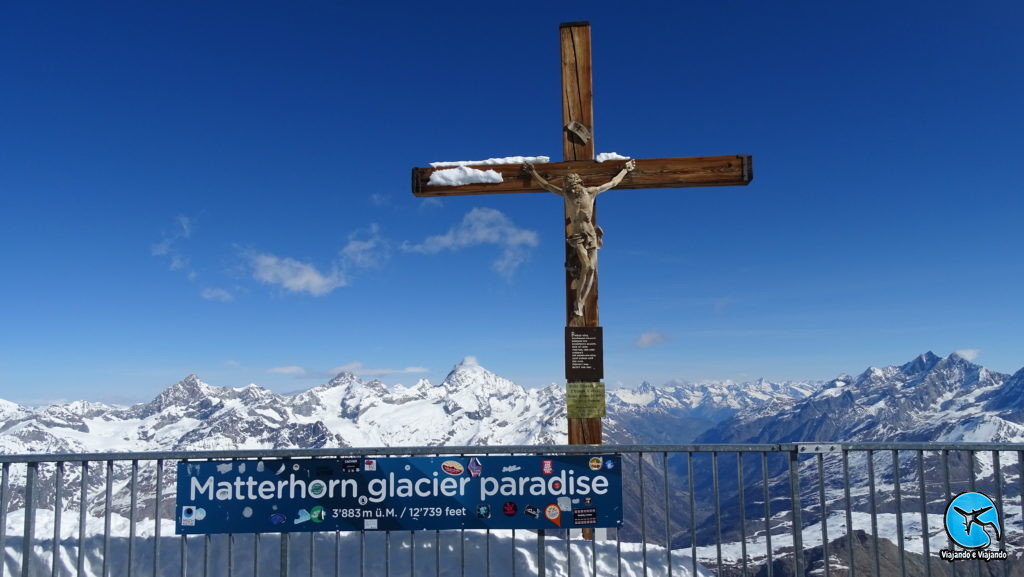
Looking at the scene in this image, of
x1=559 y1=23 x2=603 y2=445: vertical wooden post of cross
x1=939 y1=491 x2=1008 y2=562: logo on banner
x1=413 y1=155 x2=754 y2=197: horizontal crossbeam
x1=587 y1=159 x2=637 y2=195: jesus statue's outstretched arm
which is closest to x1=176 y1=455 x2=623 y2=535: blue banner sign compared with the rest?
x1=939 y1=491 x2=1008 y2=562: logo on banner

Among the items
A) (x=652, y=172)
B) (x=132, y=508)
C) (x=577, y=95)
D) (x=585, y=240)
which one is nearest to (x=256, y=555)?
(x=132, y=508)

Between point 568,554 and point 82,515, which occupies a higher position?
point 82,515

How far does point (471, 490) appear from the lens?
6.36 meters

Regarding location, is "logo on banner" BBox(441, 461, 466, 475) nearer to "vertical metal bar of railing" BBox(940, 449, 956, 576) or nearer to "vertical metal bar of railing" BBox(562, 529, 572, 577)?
"vertical metal bar of railing" BBox(562, 529, 572, 577)

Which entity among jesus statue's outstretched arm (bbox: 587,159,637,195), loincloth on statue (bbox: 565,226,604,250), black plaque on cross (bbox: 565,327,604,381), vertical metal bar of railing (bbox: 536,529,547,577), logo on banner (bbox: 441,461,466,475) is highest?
jesus statue's outstretched arm (bbox: 587,159,637,195)

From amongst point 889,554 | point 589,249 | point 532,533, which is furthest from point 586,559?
point 889,554

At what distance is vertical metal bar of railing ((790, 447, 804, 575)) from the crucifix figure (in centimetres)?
282

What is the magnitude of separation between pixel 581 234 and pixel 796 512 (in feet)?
12.6

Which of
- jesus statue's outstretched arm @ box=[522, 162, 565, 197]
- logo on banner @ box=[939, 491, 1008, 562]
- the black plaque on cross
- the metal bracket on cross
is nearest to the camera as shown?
logo on banner @ box=[939, 491, 1008, 562]

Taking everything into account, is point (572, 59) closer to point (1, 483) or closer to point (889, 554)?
point (1, 483)

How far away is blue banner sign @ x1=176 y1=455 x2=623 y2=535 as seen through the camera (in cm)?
626

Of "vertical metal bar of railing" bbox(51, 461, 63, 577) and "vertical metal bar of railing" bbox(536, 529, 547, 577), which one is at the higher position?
"vertical metal bar of railing" bbox(51, 461, 63, 577)

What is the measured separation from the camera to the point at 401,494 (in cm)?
634

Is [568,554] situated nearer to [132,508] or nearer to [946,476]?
[946,476]
